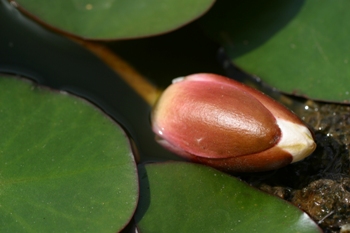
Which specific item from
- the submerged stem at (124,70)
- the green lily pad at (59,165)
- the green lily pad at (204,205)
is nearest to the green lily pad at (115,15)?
the submerged stem at (124,70)

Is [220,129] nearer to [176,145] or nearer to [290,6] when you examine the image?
[176,145]

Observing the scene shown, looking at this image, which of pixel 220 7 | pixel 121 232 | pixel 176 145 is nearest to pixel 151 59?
pixel 220 7

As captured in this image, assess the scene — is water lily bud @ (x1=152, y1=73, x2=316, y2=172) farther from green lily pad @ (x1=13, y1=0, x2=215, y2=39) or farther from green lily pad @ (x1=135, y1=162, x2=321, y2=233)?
green lily pad @ (x1=13, y1=0, x2=215, y2=39)

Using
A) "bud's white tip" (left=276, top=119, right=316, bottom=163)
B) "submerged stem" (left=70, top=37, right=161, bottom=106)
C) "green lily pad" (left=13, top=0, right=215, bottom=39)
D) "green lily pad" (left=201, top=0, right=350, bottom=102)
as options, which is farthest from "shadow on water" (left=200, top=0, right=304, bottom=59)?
"bud's white tip" (left=276, top=119, right=316, bottom=163)

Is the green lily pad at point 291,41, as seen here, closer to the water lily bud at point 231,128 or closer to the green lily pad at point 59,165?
the water lily bud at point 231,128

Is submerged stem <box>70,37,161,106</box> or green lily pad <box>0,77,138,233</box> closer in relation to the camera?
green lily pad <box>0,77,138,233</box>

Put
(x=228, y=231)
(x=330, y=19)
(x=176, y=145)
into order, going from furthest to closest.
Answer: (x=330, y=19) → (x=176, y=145) → (x=228, y=231)
